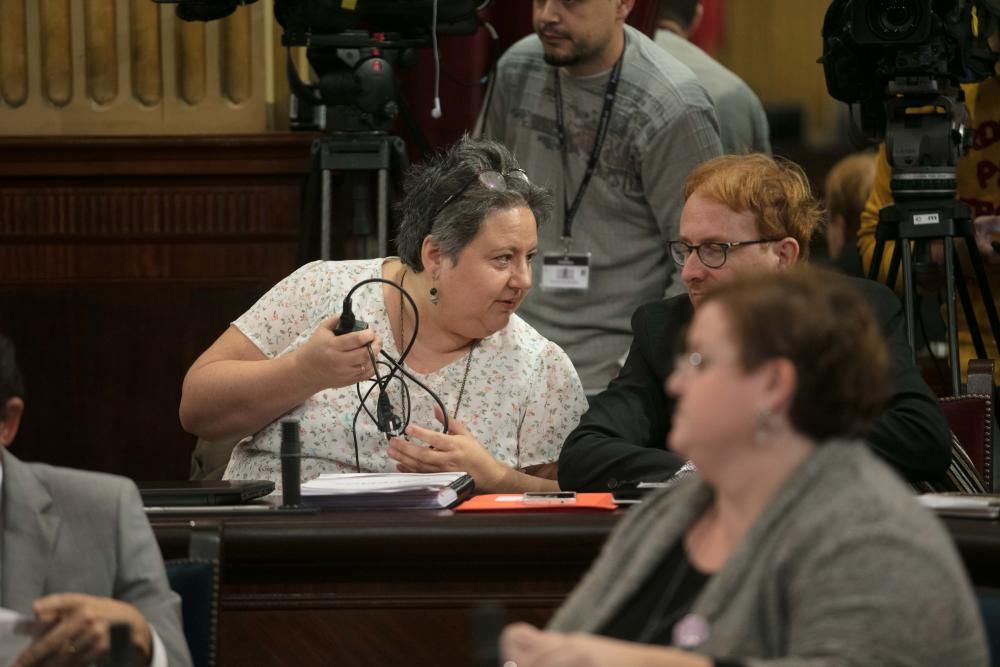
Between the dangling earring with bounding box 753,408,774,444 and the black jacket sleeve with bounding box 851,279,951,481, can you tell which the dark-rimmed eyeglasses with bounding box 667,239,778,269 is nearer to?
the black jacket sleeve with bounding box 851,279,951,481

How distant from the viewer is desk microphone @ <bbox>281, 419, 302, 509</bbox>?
249 cm

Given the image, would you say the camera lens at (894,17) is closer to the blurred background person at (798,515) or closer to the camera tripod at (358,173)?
the camera tripod at (358,173)

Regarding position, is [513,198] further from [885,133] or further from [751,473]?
[751,473]

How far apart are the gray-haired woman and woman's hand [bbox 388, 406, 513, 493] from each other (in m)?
0.10

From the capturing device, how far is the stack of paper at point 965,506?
2.21 meters

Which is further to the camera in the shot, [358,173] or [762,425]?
[358,173]

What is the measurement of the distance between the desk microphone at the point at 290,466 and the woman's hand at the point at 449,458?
354 mm

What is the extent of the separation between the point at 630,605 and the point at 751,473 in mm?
215

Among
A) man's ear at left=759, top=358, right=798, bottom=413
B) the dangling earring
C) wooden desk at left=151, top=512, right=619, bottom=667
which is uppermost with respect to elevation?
man's ear at left=759, top=358, right=798, bottom=413

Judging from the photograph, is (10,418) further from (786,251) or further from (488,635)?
(786,251)

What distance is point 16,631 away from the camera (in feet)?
5.61

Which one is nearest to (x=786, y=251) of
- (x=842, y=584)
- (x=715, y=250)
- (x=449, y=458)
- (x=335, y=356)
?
(x=715, y=250)

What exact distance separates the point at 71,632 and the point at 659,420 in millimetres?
1471

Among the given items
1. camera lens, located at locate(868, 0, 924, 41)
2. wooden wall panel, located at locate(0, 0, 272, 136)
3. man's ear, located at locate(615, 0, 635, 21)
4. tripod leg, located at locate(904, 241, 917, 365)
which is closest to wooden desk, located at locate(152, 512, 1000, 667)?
tripod leg, located at locate(904, 241, 917, 365)
